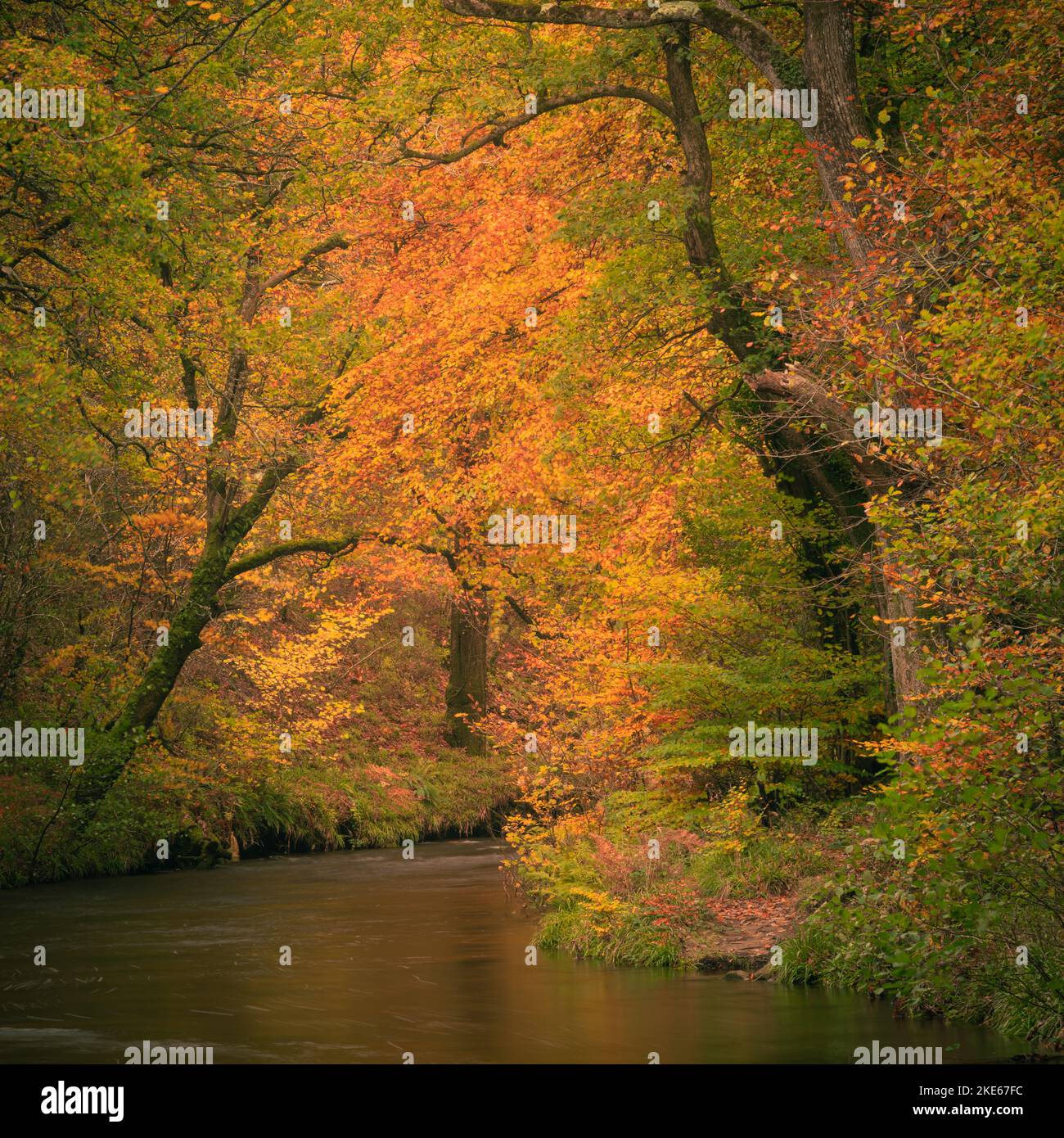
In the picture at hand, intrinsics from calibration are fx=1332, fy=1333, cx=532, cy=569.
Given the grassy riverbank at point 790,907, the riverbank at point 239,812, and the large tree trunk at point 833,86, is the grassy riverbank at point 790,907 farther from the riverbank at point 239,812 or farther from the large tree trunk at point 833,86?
the riverbank at point 239,812

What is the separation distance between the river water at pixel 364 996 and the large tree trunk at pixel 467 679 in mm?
11538

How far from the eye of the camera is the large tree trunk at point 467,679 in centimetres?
3053

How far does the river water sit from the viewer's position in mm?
10125

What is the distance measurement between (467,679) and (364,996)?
18554 mm

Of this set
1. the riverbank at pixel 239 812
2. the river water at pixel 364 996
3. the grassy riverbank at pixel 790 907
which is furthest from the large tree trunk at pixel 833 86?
the riverbank at pixel 239 812

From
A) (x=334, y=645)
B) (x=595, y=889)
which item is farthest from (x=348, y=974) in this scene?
(x=334, y=645)

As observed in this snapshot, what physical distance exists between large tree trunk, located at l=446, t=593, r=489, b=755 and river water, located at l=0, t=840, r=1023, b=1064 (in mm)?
11538

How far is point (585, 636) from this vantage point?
1697cm

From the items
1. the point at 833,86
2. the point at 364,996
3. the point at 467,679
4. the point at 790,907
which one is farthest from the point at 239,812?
the point at 833,86

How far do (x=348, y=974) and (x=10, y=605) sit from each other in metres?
8.44

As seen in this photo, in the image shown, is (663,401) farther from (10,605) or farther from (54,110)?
(10,605)

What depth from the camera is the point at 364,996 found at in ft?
40.5

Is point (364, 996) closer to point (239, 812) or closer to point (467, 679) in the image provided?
point (239, 812)

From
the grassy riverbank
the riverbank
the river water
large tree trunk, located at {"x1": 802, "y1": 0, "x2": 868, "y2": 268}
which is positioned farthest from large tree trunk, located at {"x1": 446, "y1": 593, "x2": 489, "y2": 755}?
large tree trunk, located at {"x1": 802, "y1": 0, "x2": 868, "y2": 268}
